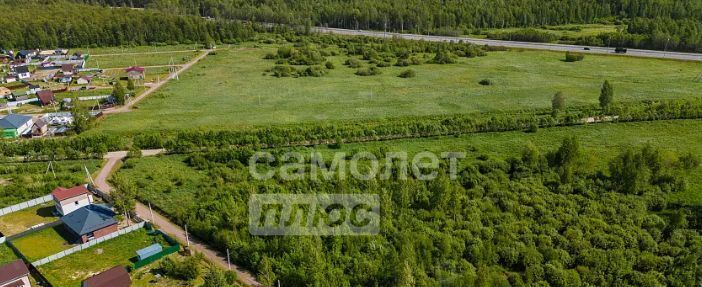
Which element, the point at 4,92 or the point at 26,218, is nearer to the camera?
the point at 26,218

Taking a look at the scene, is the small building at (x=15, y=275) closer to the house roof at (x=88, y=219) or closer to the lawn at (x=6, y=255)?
the lawn at (x=6, y=255)

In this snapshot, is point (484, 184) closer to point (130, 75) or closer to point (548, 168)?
point (548, 168)

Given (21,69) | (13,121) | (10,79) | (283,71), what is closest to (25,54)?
(21,69)

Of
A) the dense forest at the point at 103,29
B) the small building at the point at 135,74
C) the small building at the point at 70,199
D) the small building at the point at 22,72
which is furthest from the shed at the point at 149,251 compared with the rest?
the dense forest at the point at 103,29

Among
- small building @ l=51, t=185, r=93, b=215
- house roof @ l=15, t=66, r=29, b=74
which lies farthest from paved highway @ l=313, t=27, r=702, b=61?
small building @ l=51, t=185, r=93, b=215

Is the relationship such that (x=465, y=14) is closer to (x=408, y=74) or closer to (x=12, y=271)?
(x=408, y=74)

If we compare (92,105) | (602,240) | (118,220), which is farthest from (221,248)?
(92,105)
